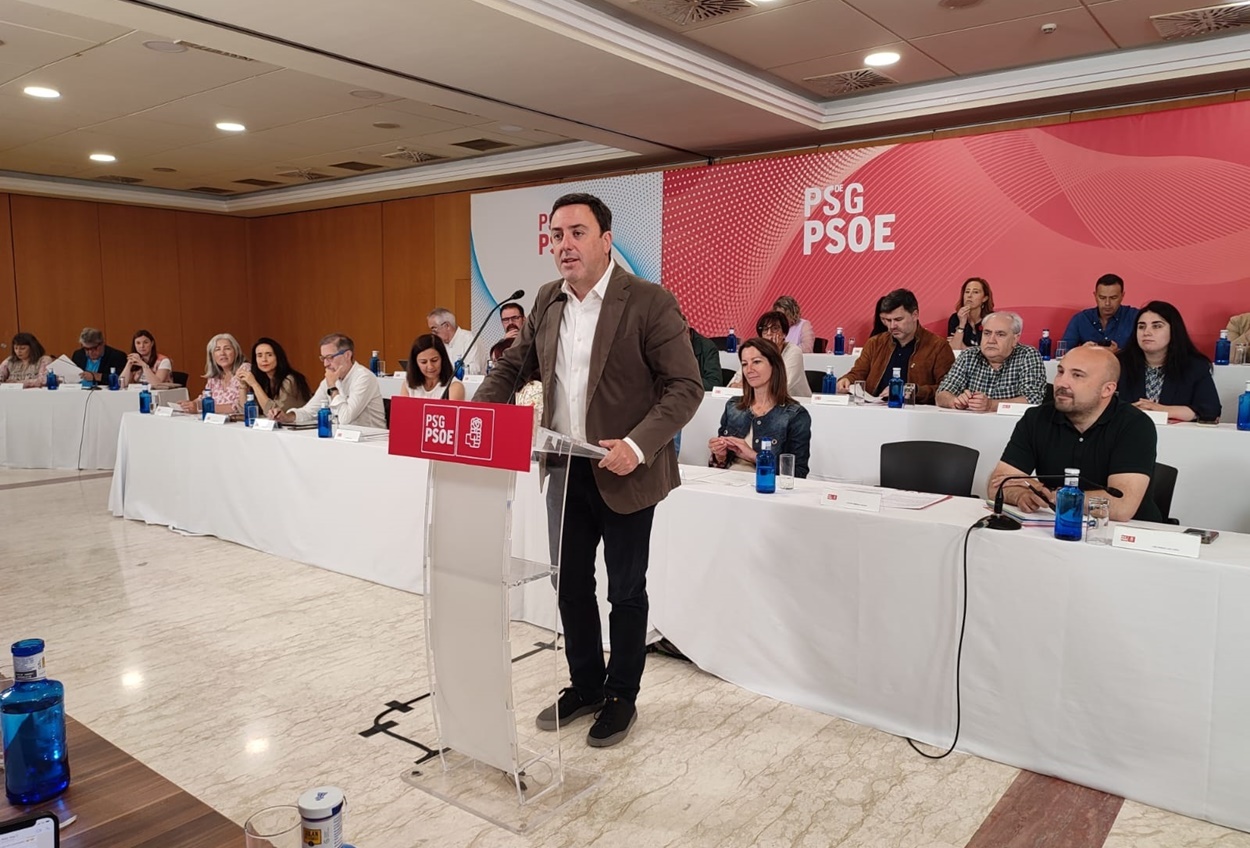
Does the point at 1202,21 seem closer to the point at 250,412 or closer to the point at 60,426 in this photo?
the point at 250,412

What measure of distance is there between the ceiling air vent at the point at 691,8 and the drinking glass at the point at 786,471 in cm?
286

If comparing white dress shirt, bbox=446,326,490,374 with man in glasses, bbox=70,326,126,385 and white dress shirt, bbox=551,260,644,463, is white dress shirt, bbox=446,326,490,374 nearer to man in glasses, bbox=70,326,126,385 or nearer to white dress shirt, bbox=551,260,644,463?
man in glasses, bbox=70,326,126,385

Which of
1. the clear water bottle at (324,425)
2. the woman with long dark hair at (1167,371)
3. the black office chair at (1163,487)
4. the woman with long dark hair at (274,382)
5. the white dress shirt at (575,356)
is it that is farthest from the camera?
the woman with long dark hair at (274,382)

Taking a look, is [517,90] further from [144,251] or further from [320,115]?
[144,251]

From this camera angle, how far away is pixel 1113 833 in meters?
2.06

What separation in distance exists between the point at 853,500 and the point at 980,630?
1.71ft

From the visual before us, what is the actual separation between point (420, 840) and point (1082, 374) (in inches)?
86.2

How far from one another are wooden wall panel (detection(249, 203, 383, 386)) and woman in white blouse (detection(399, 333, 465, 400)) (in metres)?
7.08

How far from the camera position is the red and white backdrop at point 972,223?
565cm

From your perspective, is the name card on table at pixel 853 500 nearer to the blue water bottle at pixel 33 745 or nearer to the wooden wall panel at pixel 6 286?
the blue water bottle at pixel 33 745

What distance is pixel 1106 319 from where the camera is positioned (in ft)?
19.0

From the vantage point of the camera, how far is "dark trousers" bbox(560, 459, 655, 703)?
238 cm

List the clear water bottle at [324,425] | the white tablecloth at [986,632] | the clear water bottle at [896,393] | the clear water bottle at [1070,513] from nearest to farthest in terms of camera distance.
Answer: the white tablecloth at [986,632] < the clear water bottle at [1070,513] < the clear water bottle at [324,425] < the clear water bottle at [896,393]

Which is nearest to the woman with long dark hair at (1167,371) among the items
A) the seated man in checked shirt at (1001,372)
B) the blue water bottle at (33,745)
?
the seated man in checked shirt at (1001,372)
